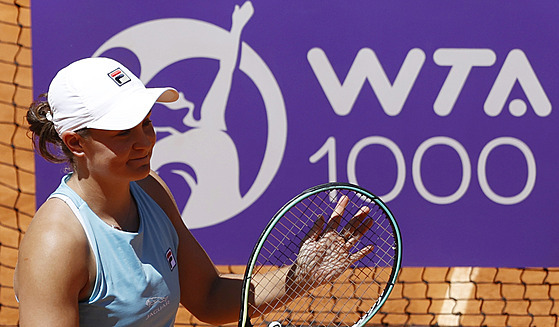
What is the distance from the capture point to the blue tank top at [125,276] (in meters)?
1.50

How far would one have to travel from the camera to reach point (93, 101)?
149 centimetres

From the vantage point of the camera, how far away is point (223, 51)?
3.56m

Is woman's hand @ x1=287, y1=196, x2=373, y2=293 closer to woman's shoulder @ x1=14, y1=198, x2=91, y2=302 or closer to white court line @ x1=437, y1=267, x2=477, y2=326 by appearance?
woman's shoulder @ x1=14, y1=198, x2=91, y2=302

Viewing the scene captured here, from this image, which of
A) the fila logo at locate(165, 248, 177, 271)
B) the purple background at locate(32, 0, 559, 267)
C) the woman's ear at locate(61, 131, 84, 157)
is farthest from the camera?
the purple background at locate(32, 0, 559, 267)

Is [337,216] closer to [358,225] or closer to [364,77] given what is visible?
[358,225]

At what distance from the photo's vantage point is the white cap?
1496 millimetres

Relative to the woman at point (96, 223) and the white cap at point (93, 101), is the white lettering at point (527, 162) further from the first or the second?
the white cap at point (93, 101)

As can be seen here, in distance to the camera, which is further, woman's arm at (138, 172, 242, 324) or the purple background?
the purple background

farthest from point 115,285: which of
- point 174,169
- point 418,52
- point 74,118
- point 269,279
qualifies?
point 418,52

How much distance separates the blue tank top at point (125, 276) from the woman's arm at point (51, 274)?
48mm

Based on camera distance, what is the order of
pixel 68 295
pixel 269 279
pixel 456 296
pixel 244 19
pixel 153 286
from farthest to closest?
pixel 456 296 → pixel 244 19 → pixel 269 279 → pixel 153 286 → pixel 68 295

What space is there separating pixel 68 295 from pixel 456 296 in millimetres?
2972

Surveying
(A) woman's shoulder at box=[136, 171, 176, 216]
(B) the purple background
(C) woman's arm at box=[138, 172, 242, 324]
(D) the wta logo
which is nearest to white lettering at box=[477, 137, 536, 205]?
(B) the purple background

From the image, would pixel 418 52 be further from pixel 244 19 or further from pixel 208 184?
pixel 208 184
